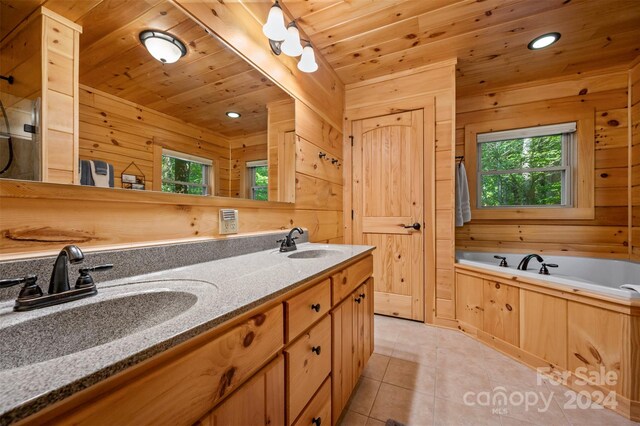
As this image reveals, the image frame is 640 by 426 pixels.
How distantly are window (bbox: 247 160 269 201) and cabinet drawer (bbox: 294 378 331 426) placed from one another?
975 millimetres

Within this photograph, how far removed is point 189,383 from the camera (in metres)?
0.46

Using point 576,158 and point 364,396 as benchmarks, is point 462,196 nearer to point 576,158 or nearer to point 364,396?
point 576,158

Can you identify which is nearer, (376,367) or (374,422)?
(374,422)

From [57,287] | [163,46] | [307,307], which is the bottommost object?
[307,307]

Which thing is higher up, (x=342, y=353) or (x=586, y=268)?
(x=586, y=268)

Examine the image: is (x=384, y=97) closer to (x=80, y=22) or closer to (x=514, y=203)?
(x=514, y=203)

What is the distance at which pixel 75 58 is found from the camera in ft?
2.39

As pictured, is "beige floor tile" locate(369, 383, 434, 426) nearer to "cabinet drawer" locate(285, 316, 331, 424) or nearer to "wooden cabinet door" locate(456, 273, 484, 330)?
"cabinet drawer" locate(285, 316, 331, 424)

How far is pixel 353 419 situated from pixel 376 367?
1.49 feet

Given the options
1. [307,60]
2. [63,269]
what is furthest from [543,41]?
[63,269]

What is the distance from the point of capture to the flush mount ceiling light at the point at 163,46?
910 millimetres

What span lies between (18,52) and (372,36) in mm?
2013

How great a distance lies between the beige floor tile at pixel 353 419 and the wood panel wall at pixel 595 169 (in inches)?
89.1

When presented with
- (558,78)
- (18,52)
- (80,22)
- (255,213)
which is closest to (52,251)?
(18,52)
